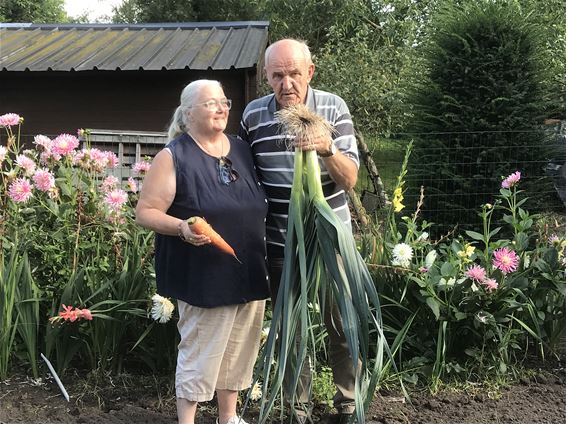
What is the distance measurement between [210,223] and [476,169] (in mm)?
3524

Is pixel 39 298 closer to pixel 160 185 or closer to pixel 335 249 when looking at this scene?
pixel 160 185

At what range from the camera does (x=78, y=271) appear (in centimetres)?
268

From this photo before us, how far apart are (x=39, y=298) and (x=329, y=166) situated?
161 cm

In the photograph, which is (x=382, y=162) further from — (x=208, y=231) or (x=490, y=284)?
(x=208, y=231)

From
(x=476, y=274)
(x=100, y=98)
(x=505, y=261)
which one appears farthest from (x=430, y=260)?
(x=100, y=98)

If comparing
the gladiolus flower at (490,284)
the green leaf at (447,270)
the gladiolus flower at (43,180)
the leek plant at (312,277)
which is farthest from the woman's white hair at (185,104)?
the gladiolus flower at (490,284)

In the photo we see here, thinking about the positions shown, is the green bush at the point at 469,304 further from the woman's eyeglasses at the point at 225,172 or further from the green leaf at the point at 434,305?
the woman's eyeglasses at the point at 225,172

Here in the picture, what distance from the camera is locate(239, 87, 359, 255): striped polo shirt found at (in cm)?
206

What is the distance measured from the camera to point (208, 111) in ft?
6.25

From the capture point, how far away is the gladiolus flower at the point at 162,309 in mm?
2355

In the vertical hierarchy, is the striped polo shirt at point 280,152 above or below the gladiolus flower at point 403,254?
above

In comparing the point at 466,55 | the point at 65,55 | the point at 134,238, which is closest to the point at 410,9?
the point at 466,55

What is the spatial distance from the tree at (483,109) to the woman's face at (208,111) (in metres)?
3.08

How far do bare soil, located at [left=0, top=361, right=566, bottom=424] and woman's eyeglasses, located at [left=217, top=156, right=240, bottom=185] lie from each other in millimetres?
1157
